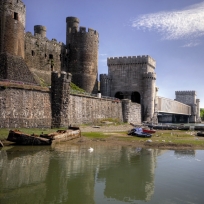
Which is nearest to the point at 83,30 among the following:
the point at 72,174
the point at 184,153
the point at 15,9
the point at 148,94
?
the point at 148,94

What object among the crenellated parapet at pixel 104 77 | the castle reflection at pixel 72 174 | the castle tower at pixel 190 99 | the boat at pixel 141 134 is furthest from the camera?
the castle tower at pixel 190 99

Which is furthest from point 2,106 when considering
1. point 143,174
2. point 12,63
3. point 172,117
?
point 172,117

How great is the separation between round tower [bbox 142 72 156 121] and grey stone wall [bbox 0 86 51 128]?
1217 inches

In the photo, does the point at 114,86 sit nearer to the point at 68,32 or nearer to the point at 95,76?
the point at 95,76

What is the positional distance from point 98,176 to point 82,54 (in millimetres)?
42354

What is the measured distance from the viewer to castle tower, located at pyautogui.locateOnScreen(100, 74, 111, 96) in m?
63.0

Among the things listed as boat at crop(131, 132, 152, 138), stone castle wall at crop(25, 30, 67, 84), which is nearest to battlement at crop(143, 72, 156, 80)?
stone castle wall at crop(25, 30, 67, 84)

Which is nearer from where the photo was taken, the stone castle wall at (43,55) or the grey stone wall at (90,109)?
the grey stone wall at (90,109)

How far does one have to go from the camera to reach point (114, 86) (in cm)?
6328

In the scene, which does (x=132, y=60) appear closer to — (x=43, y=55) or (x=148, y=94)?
(x=148, y=94)

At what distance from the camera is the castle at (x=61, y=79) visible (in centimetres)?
3042

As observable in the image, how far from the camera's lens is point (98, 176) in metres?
15.4

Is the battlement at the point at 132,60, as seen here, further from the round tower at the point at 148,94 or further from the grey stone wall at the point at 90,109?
the grey stone wall at the point at 90,109

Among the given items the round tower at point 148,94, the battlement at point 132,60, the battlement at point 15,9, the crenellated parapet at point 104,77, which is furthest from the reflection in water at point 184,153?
the crenellated parapet at point 104,77
